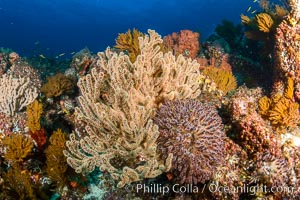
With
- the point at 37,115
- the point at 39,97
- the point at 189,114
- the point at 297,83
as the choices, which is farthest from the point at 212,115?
the point at 39,97

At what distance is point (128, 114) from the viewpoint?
451 cm

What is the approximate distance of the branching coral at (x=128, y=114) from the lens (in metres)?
4.30

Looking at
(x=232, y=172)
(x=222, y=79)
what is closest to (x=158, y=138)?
(x=232, y=172)

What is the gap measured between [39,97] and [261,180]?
6358 millimetres

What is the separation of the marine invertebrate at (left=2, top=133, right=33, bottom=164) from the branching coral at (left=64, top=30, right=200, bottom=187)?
66.7 inches

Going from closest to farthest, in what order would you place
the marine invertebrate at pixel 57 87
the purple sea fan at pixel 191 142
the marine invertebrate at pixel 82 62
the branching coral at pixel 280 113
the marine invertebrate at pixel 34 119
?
the purple sea fan at pixel 191 142 < the branching coral at pixel 280 113 < the marine invertebrate at pixel 34 119 < the marine invertebrate at pixel 57 87 < the marine invertebrate at pixel 82 62

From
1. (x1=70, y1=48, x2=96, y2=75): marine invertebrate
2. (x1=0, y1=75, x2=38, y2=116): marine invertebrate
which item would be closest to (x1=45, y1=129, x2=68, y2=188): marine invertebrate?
(x1=0, y1=75, x2=38, y2=116): marine invertebrate

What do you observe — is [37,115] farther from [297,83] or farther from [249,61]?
[249,61]

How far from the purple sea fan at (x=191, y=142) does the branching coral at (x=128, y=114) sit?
0.68ft

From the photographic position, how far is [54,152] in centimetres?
566

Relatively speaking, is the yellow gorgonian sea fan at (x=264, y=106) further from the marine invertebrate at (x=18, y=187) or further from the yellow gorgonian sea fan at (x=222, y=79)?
the marine invertebrate at (x=18, y=187)

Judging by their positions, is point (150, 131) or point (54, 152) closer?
point (150, 131)

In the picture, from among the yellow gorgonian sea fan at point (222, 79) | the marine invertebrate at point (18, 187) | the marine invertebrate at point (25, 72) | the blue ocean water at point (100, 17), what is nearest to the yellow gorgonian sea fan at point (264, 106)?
the yellow gorgonian sea fan at point (222, 79)

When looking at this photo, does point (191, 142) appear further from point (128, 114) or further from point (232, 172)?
point (128, 114)
